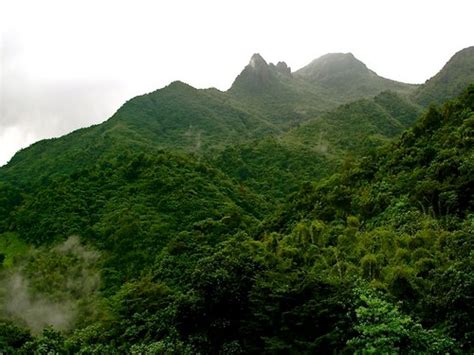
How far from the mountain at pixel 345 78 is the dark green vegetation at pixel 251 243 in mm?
52972

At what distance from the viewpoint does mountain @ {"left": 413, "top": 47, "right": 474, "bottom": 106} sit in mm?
83812

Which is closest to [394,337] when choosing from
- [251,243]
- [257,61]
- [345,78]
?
[251,243]

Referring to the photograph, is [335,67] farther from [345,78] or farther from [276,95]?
[276,95]

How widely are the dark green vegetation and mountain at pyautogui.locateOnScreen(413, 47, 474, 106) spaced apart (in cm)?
1546

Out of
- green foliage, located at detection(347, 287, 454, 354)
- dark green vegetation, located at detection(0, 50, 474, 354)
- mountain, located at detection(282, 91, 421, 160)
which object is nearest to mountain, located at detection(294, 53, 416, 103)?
mountain, located at detection(282, 91, 421, 160)

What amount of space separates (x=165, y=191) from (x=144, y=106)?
51699 millimetres

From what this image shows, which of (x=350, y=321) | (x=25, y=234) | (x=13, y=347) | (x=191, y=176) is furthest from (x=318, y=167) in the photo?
(x=350, y=321)

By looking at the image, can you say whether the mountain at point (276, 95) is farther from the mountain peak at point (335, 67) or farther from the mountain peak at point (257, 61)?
the mountain peak at point (335, 67)

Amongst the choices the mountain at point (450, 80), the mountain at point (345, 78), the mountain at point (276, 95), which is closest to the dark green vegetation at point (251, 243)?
the mountain at point (450, 80)

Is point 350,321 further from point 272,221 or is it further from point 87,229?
point 87,229

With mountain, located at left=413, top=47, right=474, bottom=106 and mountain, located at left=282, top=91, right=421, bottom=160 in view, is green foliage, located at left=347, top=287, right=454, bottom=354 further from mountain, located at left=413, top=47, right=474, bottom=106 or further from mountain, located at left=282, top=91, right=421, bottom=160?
mountain, located at left=413, top=47, right=474, bottom=106

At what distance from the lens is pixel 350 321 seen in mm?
14688

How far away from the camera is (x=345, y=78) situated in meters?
140

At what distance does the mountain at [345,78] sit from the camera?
412 ft
